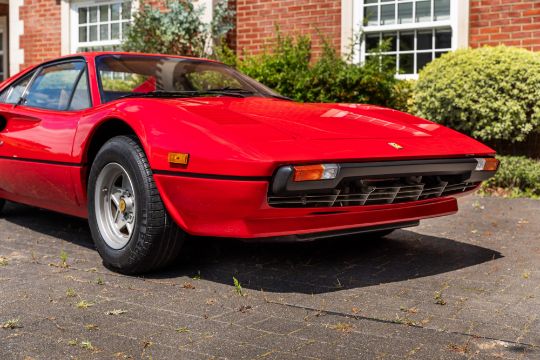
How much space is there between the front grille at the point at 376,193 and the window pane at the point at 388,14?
246 inches

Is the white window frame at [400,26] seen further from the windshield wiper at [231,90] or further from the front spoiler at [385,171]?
the front spoiler at [385,171]

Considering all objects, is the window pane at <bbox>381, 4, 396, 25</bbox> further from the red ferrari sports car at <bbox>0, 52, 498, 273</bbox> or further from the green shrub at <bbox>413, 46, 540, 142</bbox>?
the red ferrari sports car at <bbox>0, 52, 498, 273</bbox>

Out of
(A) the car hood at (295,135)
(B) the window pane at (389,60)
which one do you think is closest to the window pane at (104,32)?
(B) the window pane at (389,60)

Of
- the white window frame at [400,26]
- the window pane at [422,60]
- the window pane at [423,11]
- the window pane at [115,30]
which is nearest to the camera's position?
the white window frame at [400,26]

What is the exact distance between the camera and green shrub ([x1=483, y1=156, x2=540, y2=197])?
7.37 m

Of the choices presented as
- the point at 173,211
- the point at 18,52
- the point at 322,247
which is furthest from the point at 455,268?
the point at 18,52

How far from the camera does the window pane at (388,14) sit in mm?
9961

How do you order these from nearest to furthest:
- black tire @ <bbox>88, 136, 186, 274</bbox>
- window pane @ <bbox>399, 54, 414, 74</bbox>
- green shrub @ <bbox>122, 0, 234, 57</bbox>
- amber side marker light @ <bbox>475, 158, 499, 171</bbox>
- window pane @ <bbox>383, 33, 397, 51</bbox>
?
black tire @ <bbox>88, 136, 186, 274</bbox> < amber side marker light @ <bbox>475, 158, 499, 171</bbox> < window pane @ <bbox>399, 54, 414, 74</bbox> < window pane @ <bbox>383, 33, 397, 51</bbox> < green shrub @ <bbox>122, 0, 234, 57</bbox>

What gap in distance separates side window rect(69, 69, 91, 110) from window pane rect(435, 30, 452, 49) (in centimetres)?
609

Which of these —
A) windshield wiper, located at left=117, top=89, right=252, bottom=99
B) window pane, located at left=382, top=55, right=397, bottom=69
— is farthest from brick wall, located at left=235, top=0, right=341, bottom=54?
windshield wiper, located at left=117, top=89, right=252, bottom=99

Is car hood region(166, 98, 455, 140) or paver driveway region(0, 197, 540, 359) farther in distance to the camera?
car hood region(166, 98, 455, 140)

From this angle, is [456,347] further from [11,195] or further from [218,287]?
[11,195]

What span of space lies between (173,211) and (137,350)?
1004mm

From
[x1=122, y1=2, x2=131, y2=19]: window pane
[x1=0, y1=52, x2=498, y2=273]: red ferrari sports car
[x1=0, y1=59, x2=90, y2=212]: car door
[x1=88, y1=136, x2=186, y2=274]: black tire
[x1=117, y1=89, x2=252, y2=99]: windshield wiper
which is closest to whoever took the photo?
[x1=0, y1=52, x2=498, y2=273]: red ferrari sports car
